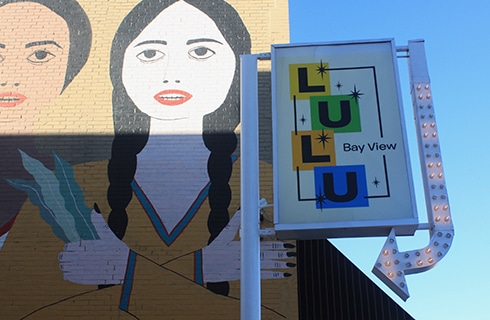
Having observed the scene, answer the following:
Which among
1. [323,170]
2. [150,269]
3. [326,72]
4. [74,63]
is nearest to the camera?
[323,170]

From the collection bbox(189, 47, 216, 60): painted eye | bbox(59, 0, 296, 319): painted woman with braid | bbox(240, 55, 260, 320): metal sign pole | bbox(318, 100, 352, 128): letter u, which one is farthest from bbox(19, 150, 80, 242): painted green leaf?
bbox(318, 100, 352, 128): letter u

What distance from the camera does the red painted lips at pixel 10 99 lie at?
9.69m

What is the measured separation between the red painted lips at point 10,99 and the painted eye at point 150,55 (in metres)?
1.90

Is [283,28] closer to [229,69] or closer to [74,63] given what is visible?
[229,69]

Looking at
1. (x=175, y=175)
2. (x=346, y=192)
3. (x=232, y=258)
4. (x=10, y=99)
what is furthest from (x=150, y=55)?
(x=346, y=192)

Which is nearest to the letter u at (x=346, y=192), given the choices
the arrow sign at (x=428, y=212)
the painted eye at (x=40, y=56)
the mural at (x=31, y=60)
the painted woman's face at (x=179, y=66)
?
the arrow sign at (x=428, y=212)

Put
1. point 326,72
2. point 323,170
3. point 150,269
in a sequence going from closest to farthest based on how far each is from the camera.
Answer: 1. point 323,170
2. point 326,72
3. point 150,269

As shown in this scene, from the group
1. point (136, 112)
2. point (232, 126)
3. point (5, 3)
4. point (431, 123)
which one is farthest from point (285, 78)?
point (5, 3)

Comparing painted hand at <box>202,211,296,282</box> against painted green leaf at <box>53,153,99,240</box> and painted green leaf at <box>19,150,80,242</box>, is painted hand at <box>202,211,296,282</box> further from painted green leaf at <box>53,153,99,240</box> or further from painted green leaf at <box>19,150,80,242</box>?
painted green leaf at <box>19,150,80,242</box>

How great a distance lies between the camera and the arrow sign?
5195 millimetres

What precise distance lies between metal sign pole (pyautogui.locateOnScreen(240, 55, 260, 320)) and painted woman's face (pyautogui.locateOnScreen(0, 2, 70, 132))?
466 centimetres

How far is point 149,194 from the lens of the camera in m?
8.95

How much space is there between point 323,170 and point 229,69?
441cm

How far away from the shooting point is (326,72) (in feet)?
20.4
